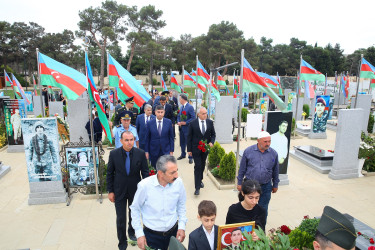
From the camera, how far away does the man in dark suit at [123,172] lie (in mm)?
3719

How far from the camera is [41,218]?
16.9 feet

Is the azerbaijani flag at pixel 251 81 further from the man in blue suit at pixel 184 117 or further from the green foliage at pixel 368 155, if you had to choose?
the green foliage at pixel 368 155

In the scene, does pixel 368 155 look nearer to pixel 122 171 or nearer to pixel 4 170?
pixel 122 171

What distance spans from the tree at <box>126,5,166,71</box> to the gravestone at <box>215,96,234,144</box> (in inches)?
923

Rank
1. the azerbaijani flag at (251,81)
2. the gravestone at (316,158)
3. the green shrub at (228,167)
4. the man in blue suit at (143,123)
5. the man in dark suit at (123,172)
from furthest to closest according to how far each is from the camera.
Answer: the gravestone at (316,158), the green shrub at (228,167), the man in blue suit at (143,123), the azerbaijani flag at (251,81), the man in dark suit at (123,172)

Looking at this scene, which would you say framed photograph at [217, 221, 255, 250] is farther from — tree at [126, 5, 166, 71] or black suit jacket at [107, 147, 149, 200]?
tree at [126, 5, 166, 71]

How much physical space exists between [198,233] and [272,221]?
297 cm

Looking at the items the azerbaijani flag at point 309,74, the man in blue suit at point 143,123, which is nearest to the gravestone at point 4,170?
the man in blue suit at point 143,123

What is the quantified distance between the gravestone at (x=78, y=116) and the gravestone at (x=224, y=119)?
500 cm

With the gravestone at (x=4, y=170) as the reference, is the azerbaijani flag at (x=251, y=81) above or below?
above

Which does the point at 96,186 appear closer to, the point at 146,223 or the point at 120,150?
the point at 120,150

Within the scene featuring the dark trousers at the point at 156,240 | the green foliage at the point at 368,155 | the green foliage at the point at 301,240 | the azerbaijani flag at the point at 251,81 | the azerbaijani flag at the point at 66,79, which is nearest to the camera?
the dark trousers at the point at 156,240

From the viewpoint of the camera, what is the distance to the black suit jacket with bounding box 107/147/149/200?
3721mm

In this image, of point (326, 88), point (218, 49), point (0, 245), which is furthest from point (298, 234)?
point (218, 49)
